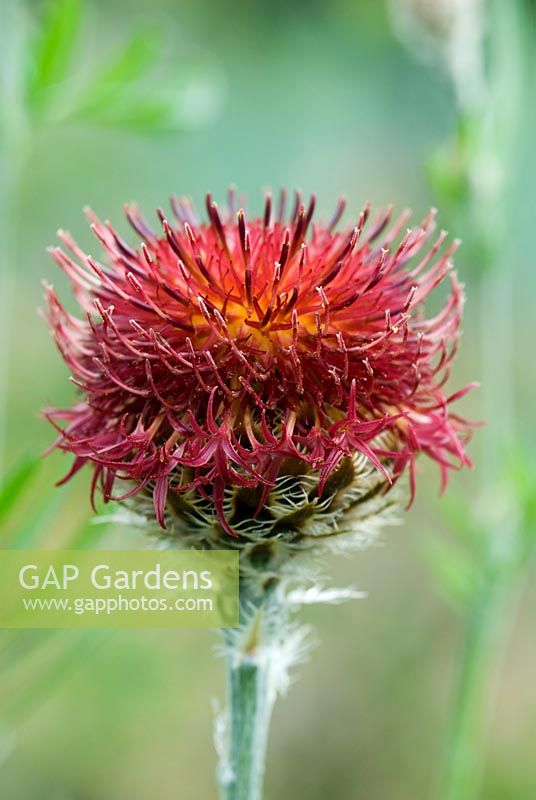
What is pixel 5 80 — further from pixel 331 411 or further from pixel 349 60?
pixel 349 60

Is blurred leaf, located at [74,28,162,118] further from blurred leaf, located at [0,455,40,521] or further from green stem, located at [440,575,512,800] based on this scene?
green stem, located at [440,575,512,800]

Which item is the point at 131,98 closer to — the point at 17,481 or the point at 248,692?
the point at 17,481

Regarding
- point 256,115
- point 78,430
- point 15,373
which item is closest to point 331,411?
point 78,430

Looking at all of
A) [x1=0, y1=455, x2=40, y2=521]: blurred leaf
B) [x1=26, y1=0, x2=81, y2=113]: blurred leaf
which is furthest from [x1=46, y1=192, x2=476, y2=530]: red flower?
[x1=26, y1=0, x2=81, y2=113]: blurred leaf

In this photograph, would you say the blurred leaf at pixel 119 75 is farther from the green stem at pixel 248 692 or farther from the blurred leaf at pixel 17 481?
the green stem at pixel 248 692

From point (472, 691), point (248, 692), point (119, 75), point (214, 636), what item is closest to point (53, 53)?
point (119, 75)

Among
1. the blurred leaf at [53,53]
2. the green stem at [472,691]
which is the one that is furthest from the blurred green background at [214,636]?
the green stem at [472,691]
